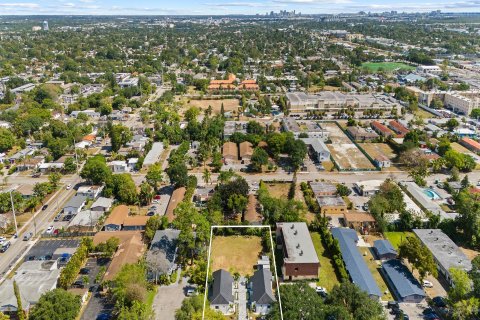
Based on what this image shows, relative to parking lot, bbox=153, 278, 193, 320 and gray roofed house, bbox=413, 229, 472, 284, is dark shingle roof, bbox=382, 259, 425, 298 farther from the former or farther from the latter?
parking lot, bbox=153, 278, 193, 320

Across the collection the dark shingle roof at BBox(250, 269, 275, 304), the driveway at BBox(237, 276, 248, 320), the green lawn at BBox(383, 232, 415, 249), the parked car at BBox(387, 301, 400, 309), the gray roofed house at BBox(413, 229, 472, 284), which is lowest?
the green lawn at BBox(383, 232, 415, 249)

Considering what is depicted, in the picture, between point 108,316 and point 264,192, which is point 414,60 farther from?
point 108,316

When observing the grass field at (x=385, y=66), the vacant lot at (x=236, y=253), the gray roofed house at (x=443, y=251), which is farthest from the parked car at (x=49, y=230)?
the grass field at (x=385, y=66)

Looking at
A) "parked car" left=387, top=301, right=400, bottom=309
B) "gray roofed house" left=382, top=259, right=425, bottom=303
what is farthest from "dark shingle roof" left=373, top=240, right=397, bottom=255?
"parked car" left=387, top=301, right=400, bottom=309

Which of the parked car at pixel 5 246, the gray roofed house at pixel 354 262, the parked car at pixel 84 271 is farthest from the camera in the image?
the parked car at pixel 5 246

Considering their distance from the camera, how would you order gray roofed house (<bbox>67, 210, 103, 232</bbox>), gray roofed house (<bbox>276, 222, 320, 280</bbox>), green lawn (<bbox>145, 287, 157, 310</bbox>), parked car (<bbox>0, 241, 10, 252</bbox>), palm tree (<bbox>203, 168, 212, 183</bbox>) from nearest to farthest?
green lawn (<bbox>145, 287, 157, 310</bbox>)
gray roofed house (<bbox>276, 222, 320, 280</bbox>)
parked car (<bbox>0, 241, 10, 252</bbox>)
gray roofed house (<bbox>67, 210, 103, 232</bbox>)
palm tree (<bbox>203, 168, 212, 183</bbox>)

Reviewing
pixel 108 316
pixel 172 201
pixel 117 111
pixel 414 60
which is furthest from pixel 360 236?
pixel 414 60

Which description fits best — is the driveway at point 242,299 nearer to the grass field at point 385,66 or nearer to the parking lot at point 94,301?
the parking lot at point 94,301
